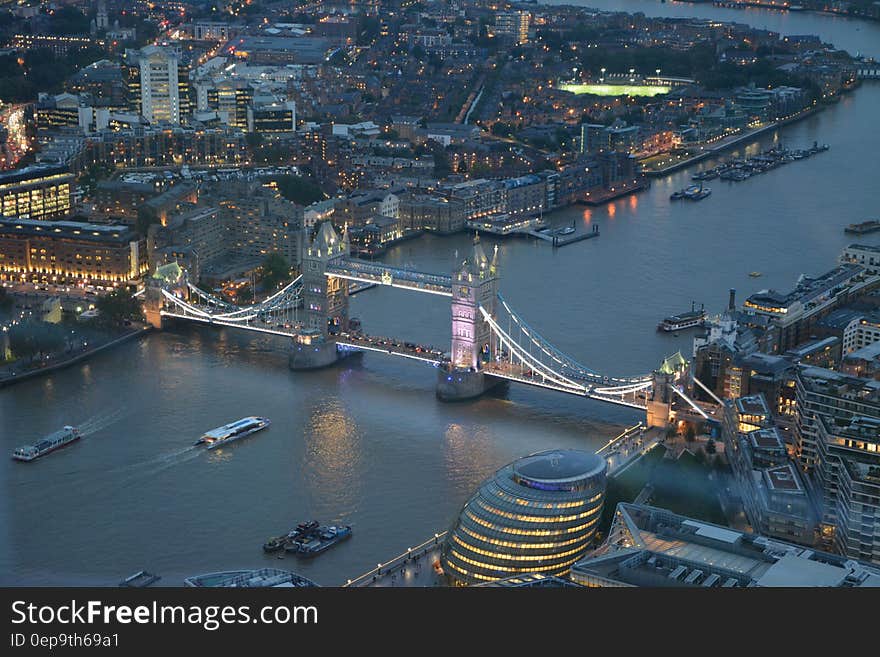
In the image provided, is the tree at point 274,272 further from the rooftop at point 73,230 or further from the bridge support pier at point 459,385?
the bridge support pier at point 459,385

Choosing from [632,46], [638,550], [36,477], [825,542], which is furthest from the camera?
[632,46]

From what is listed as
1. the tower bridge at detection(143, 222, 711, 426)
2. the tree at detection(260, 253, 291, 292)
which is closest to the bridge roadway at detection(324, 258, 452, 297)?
the tower bridge at detection(143, 222, 711, 426)

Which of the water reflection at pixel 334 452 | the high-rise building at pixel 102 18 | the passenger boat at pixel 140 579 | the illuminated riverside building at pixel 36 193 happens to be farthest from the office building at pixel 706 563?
the high-rise building at pixel 102 18

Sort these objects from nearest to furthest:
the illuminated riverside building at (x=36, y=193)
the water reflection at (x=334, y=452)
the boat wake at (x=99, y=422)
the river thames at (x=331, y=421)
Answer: the river thames at (x=331, y=421) < the water reflection at (x=334, y=452) < the boat wake at (x=99, y=422) < the illuminated riverside building at (x=36, y=193)

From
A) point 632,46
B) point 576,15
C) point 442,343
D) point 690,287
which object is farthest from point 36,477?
point 576,15

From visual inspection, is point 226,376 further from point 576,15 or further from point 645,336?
point 576,15

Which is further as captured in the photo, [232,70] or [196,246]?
[232,70]
